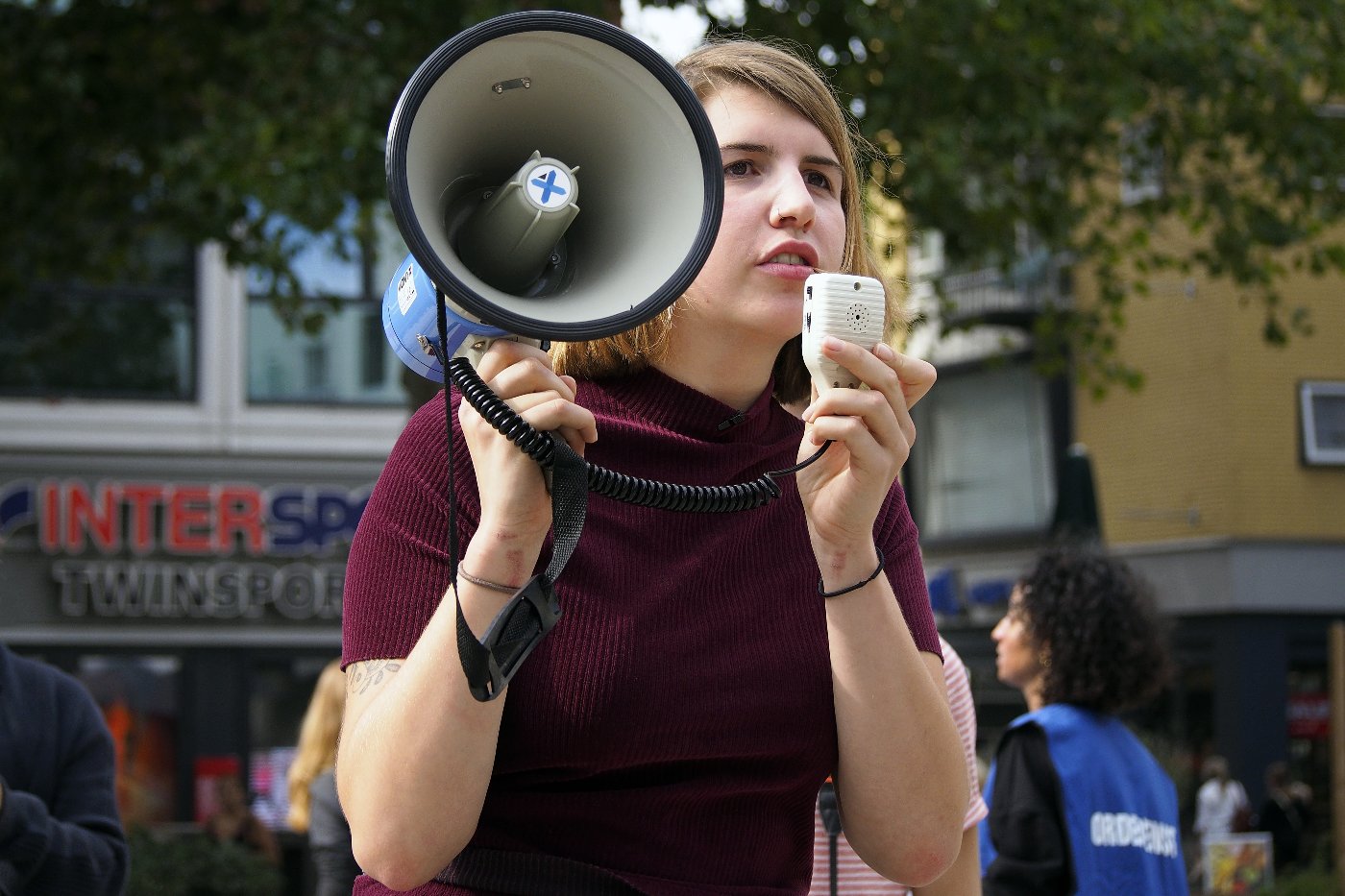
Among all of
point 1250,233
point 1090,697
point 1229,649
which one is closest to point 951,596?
point 1229,649

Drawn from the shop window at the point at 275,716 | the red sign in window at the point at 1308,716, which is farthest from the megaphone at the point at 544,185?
the red sign in window at the point at 1308,716

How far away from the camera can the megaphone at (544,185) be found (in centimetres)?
154

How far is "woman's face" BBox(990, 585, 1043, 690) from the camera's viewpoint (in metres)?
4.32

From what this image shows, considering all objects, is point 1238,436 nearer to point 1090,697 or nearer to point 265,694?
point 265,694

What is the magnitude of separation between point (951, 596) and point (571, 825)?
69.3 feet

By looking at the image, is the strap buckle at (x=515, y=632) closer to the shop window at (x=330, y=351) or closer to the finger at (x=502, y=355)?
the finger at (x=502, y=355)

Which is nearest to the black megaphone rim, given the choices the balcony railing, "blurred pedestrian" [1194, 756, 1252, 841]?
"blurred pedestrian" [1194, 756, 1252, 841]

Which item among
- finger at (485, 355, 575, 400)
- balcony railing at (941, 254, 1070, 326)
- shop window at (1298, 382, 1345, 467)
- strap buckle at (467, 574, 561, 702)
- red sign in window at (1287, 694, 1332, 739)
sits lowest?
red sign in window at (1287, 694, 1332, 739)

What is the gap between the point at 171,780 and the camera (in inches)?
590

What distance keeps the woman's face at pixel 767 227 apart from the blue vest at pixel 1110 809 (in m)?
2.32

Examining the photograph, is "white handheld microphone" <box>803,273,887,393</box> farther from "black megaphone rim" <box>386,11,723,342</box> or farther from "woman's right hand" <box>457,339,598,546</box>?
"woman's right hand" <box>457,339,598,546</box>

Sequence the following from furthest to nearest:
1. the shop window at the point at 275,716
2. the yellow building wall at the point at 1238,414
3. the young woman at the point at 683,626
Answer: the yellow building wall at the point at 1238,414 < the shop window at the point at 275,716 < the young woman at the point at 683,626

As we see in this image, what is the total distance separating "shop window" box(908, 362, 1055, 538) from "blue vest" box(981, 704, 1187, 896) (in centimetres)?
1762

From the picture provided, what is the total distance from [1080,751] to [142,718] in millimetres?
12537
